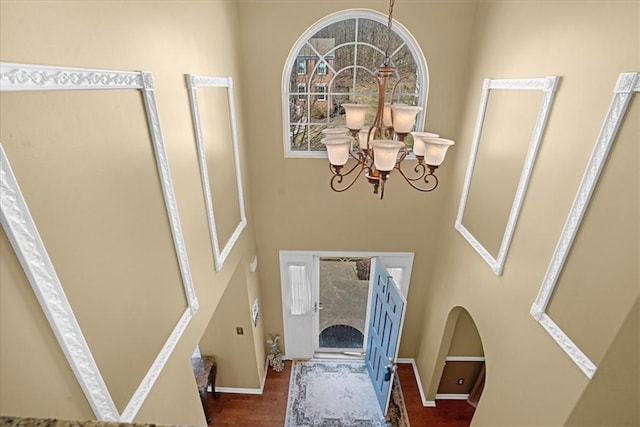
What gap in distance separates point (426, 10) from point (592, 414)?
3513 mm

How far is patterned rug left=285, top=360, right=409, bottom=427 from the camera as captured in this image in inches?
176

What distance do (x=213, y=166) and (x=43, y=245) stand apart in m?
1.81

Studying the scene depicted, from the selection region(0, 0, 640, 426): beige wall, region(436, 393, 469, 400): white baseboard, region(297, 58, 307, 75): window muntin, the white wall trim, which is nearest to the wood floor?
region(436, 393, 469, 400): white baseboard

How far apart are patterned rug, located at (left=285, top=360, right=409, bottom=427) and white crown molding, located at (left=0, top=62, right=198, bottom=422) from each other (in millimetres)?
3128

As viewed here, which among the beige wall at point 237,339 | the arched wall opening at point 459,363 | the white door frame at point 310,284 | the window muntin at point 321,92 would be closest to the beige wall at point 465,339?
the arched wall opening at point 459,363

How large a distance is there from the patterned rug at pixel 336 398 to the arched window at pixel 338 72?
322 centimetres

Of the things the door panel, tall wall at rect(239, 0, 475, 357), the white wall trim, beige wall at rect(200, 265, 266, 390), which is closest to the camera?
tall wall at rect(239, 0, 475, 357)

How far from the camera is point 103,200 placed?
61.4 inches

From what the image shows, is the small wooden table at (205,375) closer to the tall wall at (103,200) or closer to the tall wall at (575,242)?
the tall wall at (103,200)

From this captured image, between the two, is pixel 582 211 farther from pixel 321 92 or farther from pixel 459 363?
pixel 459 363

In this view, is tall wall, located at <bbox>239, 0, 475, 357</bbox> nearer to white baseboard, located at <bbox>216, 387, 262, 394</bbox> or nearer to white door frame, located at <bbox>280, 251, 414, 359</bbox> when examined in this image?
white door frame, located at <bbox>280, 251, 414, 359</bbox>

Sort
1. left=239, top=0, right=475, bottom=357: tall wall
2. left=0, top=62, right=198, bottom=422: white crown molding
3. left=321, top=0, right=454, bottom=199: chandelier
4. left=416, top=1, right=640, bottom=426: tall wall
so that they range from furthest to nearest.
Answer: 1. left=239, top=0, right=475, bottom=357: tall wall
2. left=321, top=0, right=454, bottom=199: chandelier
3. left=416, top=1, right=640, bottom=426: tall wall
4. left=0, top=62, right=198, bottom=422: white crown molding

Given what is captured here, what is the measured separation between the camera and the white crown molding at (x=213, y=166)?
2.46 metres

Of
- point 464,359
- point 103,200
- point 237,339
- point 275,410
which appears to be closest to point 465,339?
point 464,359
